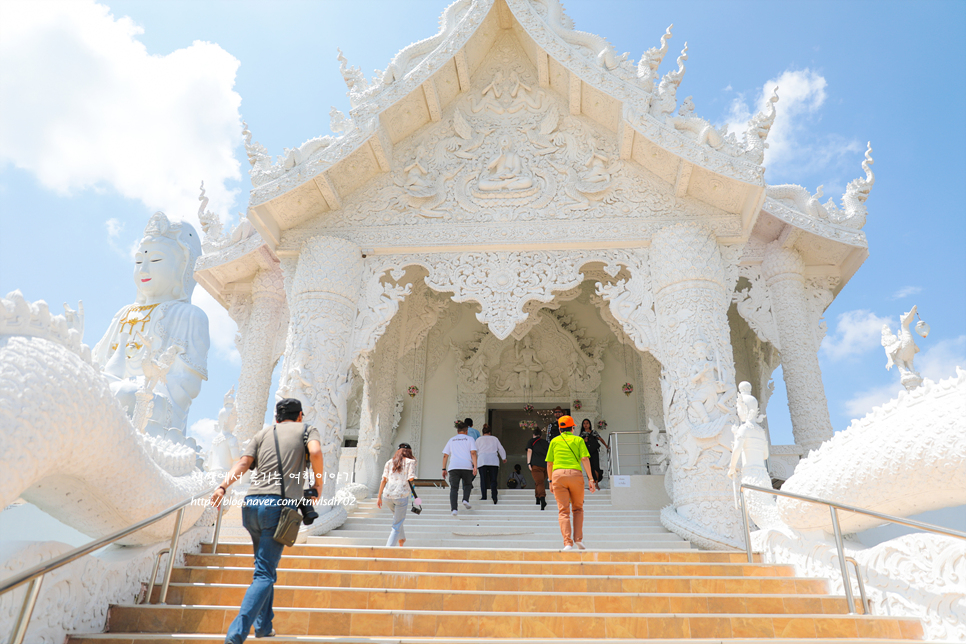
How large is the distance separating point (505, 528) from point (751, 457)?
2.40 metres

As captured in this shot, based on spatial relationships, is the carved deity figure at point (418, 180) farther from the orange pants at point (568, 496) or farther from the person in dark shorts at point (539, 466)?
the orange pants at point (568, 496)

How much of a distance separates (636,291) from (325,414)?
11.5 feet

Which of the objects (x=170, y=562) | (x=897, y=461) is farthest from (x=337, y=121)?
(x=897, y=461)

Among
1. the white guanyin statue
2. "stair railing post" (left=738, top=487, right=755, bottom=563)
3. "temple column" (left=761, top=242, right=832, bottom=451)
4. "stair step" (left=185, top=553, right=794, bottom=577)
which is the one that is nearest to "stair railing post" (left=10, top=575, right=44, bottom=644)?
"stair step" (left=185, top=553, right=794, bottom=577)

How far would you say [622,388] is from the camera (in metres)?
10.6

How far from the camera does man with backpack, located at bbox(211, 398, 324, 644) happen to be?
9.23 feet

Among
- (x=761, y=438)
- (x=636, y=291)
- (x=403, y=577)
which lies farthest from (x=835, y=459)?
(x=636, y=291)

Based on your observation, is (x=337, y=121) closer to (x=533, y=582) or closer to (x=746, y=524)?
(x=533, y=582)

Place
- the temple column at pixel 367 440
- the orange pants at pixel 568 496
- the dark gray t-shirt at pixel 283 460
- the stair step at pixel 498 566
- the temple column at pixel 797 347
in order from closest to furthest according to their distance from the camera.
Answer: the dark gray t-shirt at pixel 283 460 < the stair step at pixel 498 566 < the orange pants at pixel 568 496 < the temple column at pixel 797 347 < the temple column at pixel 367 440

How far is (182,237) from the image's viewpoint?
22.2 feet

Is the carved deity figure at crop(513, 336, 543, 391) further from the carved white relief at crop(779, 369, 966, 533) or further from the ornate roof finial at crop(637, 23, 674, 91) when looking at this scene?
the carved white relief at crop(779, 369, 966, 533)

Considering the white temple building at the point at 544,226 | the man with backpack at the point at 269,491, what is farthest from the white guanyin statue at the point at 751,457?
the man with backpack at the point at 269,491

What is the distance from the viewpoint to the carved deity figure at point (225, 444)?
5664mm

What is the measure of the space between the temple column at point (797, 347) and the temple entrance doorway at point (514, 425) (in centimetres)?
352
